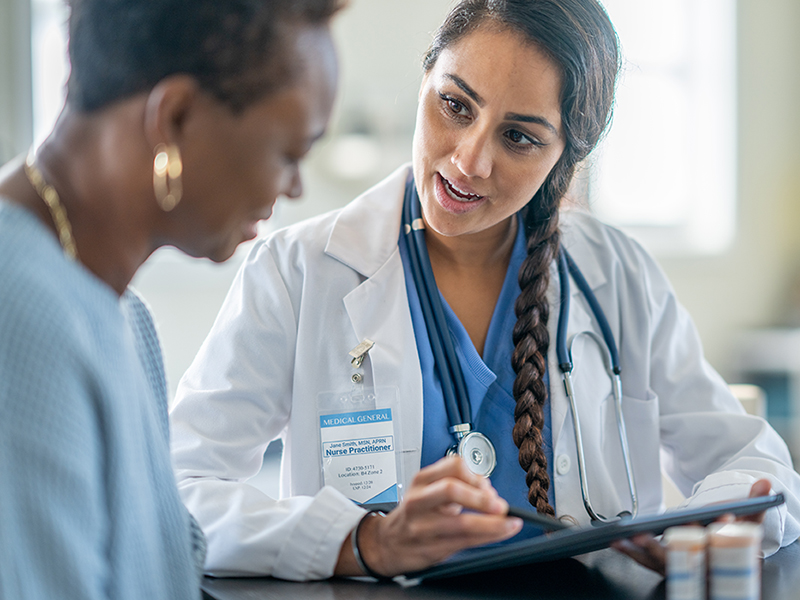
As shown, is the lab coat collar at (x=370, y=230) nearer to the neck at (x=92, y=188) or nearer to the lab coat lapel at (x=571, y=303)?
the lab coat lapel at (x=571, y=303)

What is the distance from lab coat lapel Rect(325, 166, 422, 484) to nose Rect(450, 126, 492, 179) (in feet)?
0.71

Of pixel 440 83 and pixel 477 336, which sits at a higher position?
pixel 440 83

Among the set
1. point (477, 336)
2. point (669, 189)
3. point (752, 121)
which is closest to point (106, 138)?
point (477, 336)

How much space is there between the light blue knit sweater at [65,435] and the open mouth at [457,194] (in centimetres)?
68

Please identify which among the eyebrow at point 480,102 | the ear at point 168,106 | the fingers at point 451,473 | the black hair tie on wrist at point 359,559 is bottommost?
the black hair tie on wrist at point 359,559

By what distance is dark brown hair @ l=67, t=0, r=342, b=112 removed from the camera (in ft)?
2.20

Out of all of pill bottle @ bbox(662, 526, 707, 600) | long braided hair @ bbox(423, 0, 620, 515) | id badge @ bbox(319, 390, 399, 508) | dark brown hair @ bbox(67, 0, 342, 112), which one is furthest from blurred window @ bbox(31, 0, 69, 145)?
pill bottle @ bbox(662, 526, 707, 600)

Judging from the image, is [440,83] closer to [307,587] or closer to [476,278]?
[476,278]

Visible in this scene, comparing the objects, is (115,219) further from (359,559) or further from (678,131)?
(678,131)

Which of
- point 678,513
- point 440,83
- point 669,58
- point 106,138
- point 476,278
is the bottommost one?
point 678,513

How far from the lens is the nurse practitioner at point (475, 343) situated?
3.92 ft

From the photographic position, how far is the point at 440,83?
1255mm

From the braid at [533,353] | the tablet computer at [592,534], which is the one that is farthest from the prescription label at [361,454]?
the tablet computer at [592,534]

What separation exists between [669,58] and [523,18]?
3.41 meters
